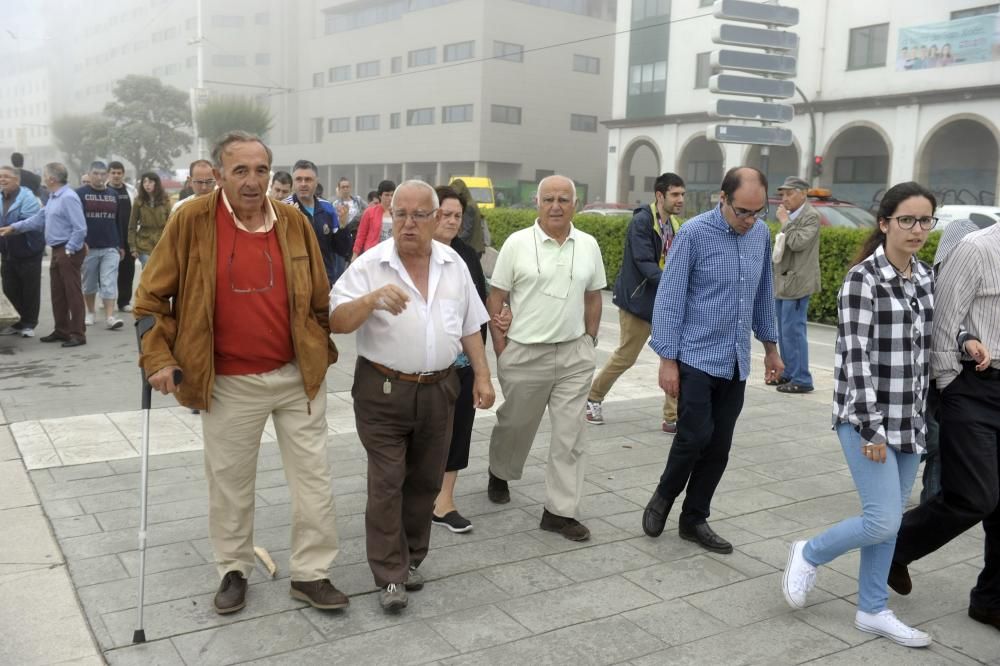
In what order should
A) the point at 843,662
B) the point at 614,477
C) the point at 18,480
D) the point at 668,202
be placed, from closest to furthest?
the point at 843,662 → the point at 18,480 → the point at 614,477 → the point at 668,202

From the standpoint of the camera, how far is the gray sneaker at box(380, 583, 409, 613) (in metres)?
3.78

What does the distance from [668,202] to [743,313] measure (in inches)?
89.6

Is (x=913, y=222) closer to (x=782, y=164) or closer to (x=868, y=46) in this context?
(x=868, y=46)

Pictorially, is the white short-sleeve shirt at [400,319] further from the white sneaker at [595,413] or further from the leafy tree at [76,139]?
the leafy tree at [76,139]

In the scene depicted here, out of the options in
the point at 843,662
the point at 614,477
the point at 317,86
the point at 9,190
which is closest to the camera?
the point at 843,662

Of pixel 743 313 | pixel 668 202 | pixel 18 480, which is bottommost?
pixel 18 480

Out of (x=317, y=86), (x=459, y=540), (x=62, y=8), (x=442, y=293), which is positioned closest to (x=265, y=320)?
(x=442, y=293)

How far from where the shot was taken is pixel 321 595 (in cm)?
379

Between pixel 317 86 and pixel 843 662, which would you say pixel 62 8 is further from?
pixel 843 662

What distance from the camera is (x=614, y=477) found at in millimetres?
5785

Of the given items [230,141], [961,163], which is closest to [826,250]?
[230,141]

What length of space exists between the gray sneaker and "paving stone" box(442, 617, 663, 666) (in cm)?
42

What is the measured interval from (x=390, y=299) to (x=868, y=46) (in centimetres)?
3337

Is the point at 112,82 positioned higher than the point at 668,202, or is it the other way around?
the point at 112,82
